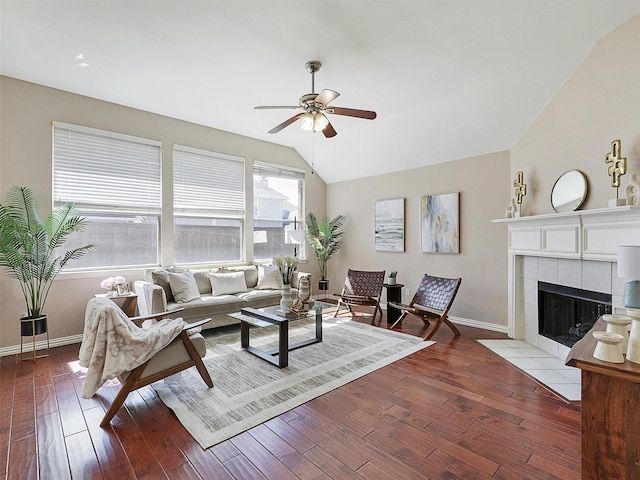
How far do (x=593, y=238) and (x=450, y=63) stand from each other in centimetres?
227

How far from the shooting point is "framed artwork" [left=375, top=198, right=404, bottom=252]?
19.1ft

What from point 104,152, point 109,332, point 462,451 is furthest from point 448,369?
point 104,152

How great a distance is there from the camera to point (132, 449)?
2027 millimetres

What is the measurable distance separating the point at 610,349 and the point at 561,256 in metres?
2.53

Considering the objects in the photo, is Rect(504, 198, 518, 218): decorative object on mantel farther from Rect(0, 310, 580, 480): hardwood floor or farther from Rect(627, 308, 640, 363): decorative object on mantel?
Rect(627, 308, 640, 363): decorative object on mantel

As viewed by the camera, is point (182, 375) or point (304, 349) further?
point (304, 349)

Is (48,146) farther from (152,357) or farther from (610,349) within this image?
(610,349)

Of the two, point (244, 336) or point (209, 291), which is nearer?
point (244, 336)

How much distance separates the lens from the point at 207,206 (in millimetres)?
5379

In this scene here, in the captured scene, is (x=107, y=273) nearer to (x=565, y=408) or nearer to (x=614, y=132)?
(x=565, y=408)

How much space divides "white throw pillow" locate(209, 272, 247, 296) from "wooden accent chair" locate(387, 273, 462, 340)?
7.70 feet

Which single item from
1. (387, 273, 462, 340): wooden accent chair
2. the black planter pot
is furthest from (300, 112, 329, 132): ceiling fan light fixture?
the black planter pot

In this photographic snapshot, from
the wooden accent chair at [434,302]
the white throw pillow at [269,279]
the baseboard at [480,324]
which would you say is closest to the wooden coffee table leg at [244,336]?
the white throw pillow at [269,279]

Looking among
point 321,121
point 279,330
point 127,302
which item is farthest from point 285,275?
point 127,302
